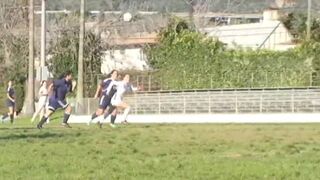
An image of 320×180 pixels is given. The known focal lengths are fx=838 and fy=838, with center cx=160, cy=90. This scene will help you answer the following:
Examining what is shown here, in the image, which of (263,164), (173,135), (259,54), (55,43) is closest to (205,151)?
(263,164)

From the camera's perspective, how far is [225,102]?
37.6 m

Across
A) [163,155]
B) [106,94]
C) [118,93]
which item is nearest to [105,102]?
[106,94]

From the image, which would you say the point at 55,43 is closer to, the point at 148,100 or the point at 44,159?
the point at 148,100

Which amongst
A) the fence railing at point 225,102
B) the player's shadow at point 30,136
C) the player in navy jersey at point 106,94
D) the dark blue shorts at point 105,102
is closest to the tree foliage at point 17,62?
the fence railing at point 225,102

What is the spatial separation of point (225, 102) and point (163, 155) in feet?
78.3

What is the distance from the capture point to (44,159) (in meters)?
13.0

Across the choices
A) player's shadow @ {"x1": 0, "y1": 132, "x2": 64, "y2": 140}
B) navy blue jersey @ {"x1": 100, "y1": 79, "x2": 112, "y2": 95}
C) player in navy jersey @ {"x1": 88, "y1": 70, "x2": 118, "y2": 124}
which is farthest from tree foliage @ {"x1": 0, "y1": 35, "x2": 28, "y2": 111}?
player's shadow @ {"x1": 0, "y1": 132, "x2": 64, "y2": 140}

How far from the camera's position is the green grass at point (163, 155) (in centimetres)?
1102

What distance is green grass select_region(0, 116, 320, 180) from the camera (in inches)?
434

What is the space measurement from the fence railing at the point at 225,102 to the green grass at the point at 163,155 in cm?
1548

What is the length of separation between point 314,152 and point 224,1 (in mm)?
78916

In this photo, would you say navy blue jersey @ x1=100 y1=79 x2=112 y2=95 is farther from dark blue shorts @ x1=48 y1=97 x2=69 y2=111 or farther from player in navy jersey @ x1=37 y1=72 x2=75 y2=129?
dark blue shorts @ x1=48 y1=97 x2=69 y2=111

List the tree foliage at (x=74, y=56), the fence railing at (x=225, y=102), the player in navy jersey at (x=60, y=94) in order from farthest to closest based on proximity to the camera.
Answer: the tree foliage at (x=74, y=56) < the fence railing at (x=225, y=102) < the player in navy jersey at (x=60, y=94)

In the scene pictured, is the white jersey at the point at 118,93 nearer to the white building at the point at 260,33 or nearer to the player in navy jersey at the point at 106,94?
the player in navy jersey at the point at 106,94
